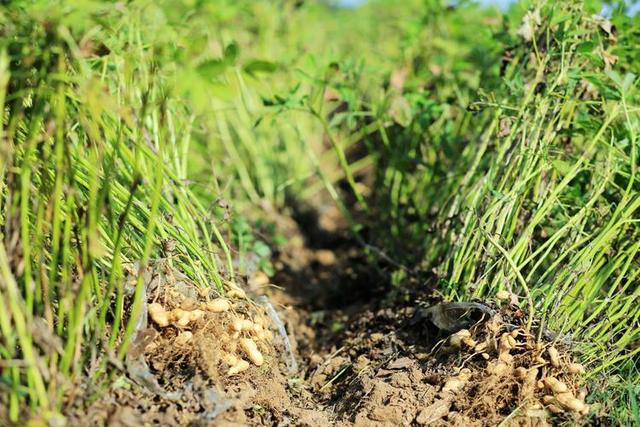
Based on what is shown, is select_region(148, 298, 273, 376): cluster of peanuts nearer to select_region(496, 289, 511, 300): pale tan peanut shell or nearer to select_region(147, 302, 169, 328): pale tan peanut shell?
select_region(147, 302, 169, 328): pale tan peanut shell

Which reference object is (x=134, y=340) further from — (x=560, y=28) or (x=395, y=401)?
(x=560, y=28)

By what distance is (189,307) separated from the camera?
1428mm

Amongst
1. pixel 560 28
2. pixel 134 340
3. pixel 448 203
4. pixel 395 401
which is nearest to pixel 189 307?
pixel 134 340

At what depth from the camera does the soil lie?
51.6 inches

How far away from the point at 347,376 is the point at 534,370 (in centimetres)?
47

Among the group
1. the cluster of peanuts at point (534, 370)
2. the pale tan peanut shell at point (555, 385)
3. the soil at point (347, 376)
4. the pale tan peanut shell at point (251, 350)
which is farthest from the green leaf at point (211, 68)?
the pale tan peanut shell at point (555, 385)

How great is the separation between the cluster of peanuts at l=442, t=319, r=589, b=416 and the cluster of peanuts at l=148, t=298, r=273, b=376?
448 mm

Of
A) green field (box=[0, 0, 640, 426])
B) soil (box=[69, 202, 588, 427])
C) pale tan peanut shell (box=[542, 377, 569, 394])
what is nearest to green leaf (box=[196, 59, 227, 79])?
green field (box=[0, 0, 640, 426])

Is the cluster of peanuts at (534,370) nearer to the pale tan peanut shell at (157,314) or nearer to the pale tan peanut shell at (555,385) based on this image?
the pale tan peanut shell at (555,385)

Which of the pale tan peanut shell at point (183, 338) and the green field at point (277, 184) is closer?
the green field at point (277, 184)

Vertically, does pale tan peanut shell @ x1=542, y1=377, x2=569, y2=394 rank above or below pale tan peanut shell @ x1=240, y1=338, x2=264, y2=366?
below

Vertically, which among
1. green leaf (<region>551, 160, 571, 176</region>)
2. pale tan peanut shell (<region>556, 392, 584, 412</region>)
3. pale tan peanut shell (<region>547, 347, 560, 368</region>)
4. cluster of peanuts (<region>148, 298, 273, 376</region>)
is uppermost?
green leaf (<region>551, 160, 571, 176</region>)

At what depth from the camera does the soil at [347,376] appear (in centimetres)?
131

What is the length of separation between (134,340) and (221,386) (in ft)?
0.71
